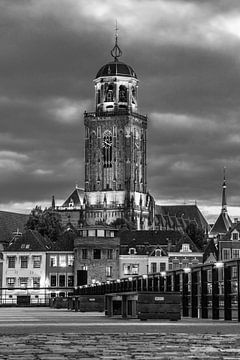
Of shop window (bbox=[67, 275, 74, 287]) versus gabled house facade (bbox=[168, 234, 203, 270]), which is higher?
gabled house facade (bbox=[168, 234, 203, 270])

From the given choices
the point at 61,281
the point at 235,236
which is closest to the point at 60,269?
the point at 61,281

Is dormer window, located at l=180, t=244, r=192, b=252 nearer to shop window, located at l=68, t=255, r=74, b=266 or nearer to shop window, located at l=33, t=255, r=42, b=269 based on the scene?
shop window, located at l=68, t=255, r=74, b=266

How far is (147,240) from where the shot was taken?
155 meters

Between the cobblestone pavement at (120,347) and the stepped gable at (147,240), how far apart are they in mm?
126990

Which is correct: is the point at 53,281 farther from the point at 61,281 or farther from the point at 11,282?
the point at 11,282

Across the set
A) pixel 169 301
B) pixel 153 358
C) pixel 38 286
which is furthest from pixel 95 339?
pixel 38 286

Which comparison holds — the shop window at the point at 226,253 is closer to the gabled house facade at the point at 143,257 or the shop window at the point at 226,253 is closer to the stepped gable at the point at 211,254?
the stepped gable at the point at 211,254

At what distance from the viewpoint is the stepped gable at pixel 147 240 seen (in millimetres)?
147750

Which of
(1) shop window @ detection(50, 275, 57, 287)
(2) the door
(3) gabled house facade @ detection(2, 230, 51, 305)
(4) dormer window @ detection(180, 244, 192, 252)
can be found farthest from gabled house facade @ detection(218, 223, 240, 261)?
(2) the door

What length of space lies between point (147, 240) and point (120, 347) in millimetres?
139947

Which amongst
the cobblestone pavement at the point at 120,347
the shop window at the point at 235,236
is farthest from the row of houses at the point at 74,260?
the cobblestone pavement at the point at 120,347

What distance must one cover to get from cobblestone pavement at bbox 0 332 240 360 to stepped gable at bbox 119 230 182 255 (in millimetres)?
126990

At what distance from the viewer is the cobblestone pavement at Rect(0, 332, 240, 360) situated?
1341 cm

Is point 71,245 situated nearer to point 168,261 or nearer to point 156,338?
point 168,261
